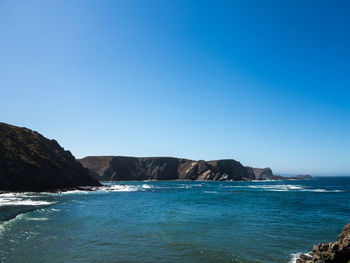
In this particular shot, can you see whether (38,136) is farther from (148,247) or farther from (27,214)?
(148,247)

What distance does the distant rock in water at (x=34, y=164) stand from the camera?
70.9m

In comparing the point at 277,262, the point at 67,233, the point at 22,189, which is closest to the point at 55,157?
the point at 22,189

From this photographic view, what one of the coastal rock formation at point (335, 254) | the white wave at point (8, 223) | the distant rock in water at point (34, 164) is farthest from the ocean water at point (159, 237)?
the distant rock in water at point (34, 164)

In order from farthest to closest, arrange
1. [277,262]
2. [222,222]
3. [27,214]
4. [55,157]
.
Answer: [55,157], [27,214], [222,222], [277,262]

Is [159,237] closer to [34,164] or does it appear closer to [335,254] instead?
[335,254]

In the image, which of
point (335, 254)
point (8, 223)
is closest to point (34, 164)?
point (8, 223)

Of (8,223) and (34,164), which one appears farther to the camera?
(34,164)

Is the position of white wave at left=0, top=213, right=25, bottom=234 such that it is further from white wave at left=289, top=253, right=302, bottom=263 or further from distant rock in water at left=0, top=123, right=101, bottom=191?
distant rock in water at left=0, top=123, right=101, bottom=191

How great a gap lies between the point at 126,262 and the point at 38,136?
342 feet

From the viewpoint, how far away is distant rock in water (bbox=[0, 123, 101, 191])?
7094 centimetres

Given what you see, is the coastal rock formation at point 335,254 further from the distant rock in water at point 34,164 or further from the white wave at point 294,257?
the distant rock in water at point 34,164

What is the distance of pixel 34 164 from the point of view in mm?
77438

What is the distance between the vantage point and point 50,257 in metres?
16.5

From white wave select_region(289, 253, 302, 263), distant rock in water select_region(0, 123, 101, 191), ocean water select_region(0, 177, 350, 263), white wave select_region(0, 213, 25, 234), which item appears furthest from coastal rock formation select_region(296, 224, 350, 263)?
distant rock in water select_region(0, 123, 101, 191)
